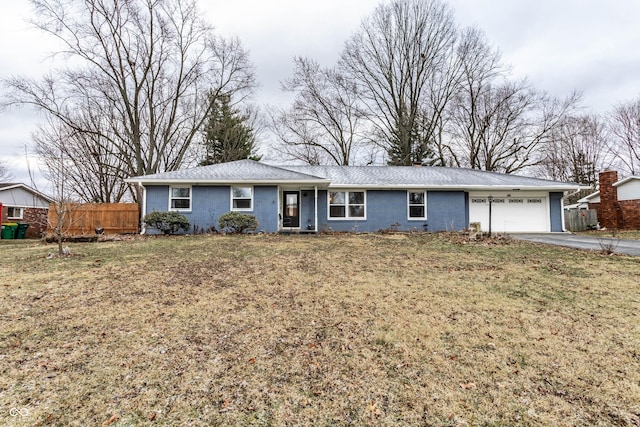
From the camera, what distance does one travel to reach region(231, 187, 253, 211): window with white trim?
13.8 meters

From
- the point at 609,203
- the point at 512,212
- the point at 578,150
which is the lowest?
the point at 512,212

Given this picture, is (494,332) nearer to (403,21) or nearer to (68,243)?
(68,243)

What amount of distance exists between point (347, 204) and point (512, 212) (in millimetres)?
8180

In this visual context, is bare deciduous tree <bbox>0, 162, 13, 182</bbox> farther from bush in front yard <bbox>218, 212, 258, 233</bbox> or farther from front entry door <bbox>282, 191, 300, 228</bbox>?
front entry door <bbox>282, 191, 300, 228</bbox>

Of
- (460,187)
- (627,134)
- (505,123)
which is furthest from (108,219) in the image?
(627,134)

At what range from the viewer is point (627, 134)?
76.5ft

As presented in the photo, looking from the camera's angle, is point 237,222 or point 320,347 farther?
point 237,222

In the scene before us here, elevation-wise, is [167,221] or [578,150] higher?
[578,150]

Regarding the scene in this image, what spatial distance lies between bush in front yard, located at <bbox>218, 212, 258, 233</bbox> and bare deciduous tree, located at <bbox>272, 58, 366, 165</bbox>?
15264 mm

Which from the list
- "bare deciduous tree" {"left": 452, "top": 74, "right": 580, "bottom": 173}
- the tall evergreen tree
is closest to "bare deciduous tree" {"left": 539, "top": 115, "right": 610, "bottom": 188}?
"bare deciduous tree" {"left": 452, "top": 74, "right": 580, "bottom": 173}

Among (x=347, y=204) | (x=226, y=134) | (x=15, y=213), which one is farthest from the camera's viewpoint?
(x=226, y=134)

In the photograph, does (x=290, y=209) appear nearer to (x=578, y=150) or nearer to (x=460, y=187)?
(x=460, y=187)

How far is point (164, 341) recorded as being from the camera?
312 cm

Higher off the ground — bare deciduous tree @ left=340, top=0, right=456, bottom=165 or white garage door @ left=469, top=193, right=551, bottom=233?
bare deciduous tree @ left=340, top=0, right=456, bottom=165
